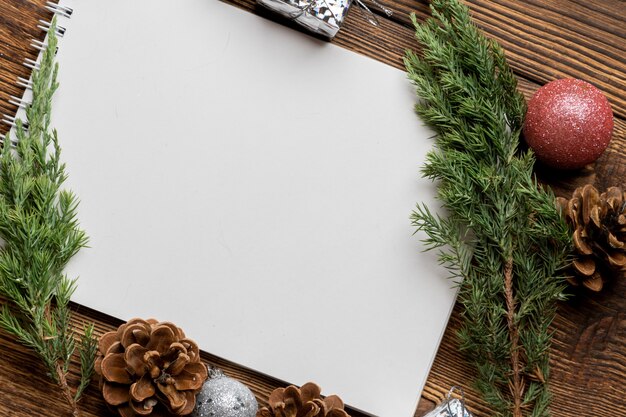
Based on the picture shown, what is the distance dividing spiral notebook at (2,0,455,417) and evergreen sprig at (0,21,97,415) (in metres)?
0.03

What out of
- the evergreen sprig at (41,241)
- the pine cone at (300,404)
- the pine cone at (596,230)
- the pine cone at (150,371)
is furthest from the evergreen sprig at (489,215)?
the evergreen sprig at (41,241)

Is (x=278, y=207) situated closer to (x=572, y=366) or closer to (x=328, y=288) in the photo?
(x=328, y=288)

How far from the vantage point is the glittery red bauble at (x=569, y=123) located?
35.4 inches

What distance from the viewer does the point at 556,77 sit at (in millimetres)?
995

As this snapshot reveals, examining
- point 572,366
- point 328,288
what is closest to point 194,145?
point 328,288

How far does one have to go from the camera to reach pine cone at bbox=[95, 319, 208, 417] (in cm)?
86

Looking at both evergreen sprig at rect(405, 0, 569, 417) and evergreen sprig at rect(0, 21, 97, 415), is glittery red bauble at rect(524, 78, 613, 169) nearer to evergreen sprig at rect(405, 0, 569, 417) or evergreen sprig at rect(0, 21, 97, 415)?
evergreen sprig at rect(405, 0, 569, 417)

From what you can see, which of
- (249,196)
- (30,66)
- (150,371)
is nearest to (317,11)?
(249,196)

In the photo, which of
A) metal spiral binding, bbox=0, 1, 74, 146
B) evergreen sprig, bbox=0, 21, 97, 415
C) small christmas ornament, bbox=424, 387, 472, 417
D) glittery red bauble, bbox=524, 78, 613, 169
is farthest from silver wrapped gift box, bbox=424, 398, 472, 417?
metal spiral binding, bbox=0, 1, 74, 146

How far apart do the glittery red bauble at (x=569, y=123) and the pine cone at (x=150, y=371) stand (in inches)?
21.0

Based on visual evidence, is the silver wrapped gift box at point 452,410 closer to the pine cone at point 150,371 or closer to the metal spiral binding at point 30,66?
the pine cone at point 150,371

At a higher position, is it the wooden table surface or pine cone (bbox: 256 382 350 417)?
the wooden table surface

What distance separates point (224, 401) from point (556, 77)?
64 centimetres

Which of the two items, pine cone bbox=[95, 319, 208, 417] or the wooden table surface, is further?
the wooden table surface
